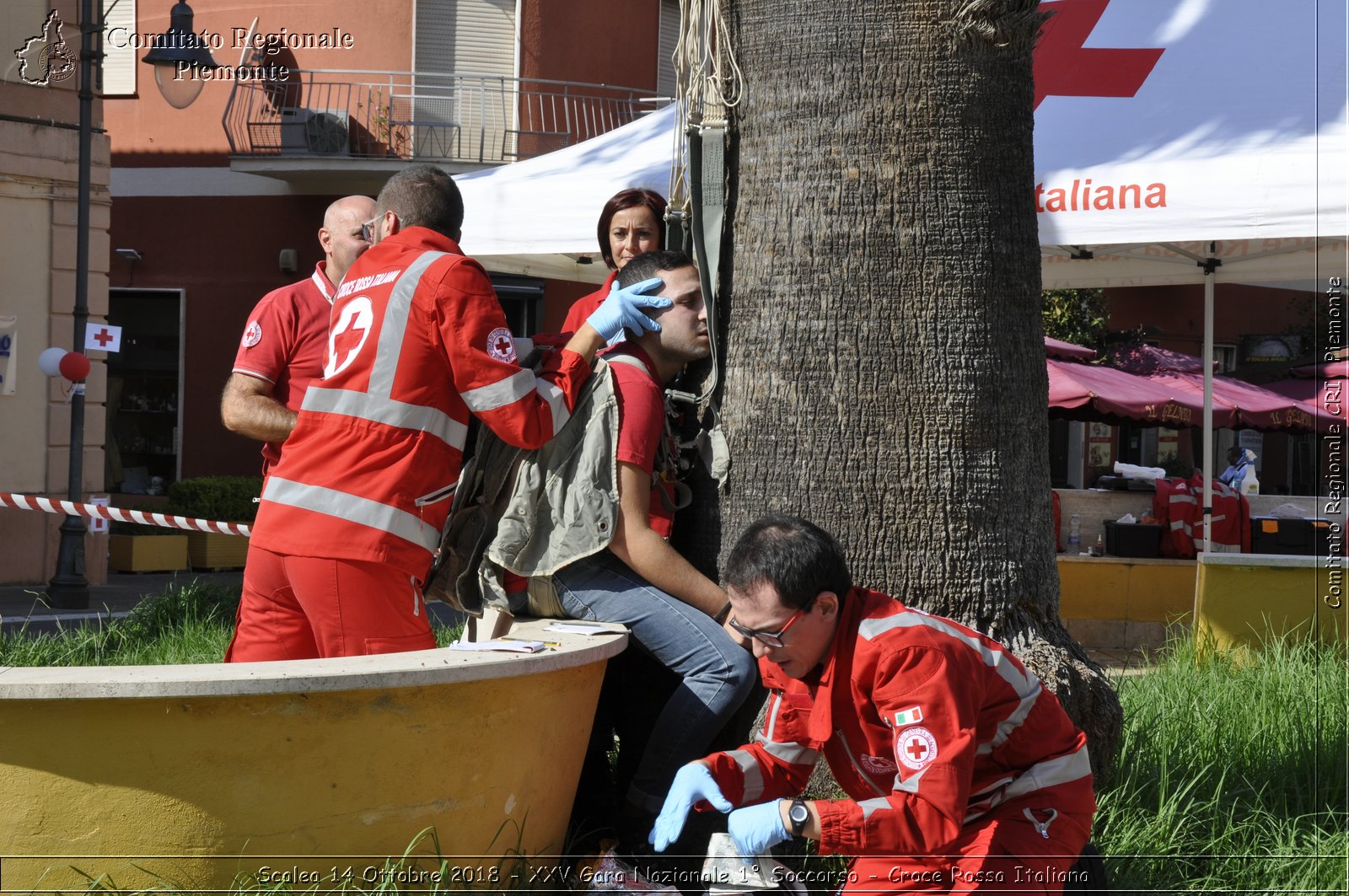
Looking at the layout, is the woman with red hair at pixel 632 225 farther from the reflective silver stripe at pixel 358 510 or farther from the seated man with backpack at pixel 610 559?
the reflective silver stripe at pixel 358 510

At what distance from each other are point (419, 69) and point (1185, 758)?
46.5 ft

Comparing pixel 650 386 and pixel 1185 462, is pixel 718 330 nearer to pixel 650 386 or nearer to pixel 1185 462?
pixel 650 386

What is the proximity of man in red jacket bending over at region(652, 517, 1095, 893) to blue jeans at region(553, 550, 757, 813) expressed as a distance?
0.33 meters

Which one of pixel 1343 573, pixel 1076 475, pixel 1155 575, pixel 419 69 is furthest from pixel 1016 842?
pixel 1076 475

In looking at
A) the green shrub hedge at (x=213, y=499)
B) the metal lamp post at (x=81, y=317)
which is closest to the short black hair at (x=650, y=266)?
the metal lamp post at (x=81, y=317)

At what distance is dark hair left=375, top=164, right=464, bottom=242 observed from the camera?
11.6ft

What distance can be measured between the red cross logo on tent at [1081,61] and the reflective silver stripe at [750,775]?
521cm

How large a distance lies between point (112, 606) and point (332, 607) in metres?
8.66

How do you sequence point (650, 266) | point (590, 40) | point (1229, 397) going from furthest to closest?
point (1229, 397) < point (590, 40) < point (650, 266)

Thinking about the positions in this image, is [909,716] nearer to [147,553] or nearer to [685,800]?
[685,800]

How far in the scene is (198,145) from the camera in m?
17.1

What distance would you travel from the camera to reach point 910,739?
8.52ft

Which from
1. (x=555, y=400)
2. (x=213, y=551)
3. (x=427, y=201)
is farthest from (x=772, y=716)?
(x=213, y=551)

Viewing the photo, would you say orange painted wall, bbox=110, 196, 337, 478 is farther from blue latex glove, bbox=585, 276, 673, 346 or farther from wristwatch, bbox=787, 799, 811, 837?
wristwatch, bbox=787, 799, 811, 837
